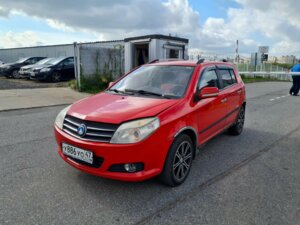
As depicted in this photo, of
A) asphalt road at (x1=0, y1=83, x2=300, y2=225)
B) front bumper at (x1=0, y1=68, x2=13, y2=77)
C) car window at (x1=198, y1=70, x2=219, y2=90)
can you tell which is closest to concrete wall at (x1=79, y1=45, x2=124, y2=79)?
asphalt road at (x1=0, y1=83, x2=300, y2=225)

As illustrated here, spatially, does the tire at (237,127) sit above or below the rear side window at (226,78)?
below

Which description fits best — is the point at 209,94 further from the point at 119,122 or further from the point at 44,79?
the point at 44,79

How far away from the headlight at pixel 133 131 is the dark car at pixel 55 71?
1407 cm

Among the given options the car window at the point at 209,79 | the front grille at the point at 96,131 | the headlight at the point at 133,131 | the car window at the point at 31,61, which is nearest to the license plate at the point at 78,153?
the front grille at the point at 96,131

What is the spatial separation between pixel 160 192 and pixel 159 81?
5.58ft

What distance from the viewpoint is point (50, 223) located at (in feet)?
8.44

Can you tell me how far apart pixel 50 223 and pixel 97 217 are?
46 centimetres

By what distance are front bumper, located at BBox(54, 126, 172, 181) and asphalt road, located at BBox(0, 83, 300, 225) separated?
1.04 feet

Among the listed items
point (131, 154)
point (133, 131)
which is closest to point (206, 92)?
point (133, 131)

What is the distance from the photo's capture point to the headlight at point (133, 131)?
9.41 feet

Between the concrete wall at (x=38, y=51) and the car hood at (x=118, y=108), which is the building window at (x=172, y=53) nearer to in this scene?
the car hood at (x=118, y=108)

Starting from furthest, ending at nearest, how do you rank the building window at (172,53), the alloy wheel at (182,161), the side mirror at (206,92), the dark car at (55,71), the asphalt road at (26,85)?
the dark car at (55,71)
the building window at (172,53)
the asphalt road at (26,85)
the side mirror at (206,92)
the alloy wheel at (182,161)

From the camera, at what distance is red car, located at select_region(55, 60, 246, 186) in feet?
9.52

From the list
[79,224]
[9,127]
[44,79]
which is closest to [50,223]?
[79,224]
